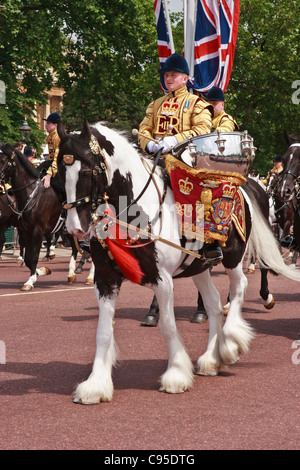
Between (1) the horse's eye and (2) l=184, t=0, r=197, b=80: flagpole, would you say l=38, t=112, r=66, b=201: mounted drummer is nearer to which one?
(2) l=184, t=0, r=197, b=80: flagpole

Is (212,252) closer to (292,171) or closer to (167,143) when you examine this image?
(167,143)

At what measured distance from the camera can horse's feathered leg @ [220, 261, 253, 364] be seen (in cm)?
690

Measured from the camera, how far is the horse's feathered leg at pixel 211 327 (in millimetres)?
6832

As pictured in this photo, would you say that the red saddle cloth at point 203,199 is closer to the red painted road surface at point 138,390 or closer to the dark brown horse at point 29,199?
the red painted road surface at point 138,390

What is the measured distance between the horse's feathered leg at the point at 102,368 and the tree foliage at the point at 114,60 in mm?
Answer: 23284

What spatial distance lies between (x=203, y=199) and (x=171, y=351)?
1.35 metres

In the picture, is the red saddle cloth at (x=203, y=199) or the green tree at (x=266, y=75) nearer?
the red saddle cloth at (x=203, y=199)

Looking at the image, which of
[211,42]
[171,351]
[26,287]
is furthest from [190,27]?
[171,351]

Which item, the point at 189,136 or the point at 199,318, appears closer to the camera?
the point at 189,136

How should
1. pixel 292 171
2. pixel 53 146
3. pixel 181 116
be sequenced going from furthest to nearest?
pixel 53 146
pixel 292 171
pixel 181 116

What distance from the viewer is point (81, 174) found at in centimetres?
558

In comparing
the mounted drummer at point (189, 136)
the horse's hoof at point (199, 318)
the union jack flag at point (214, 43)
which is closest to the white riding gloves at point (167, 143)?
the mounted drummer at point (189, 136)

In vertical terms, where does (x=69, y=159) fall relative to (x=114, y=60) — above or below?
below
